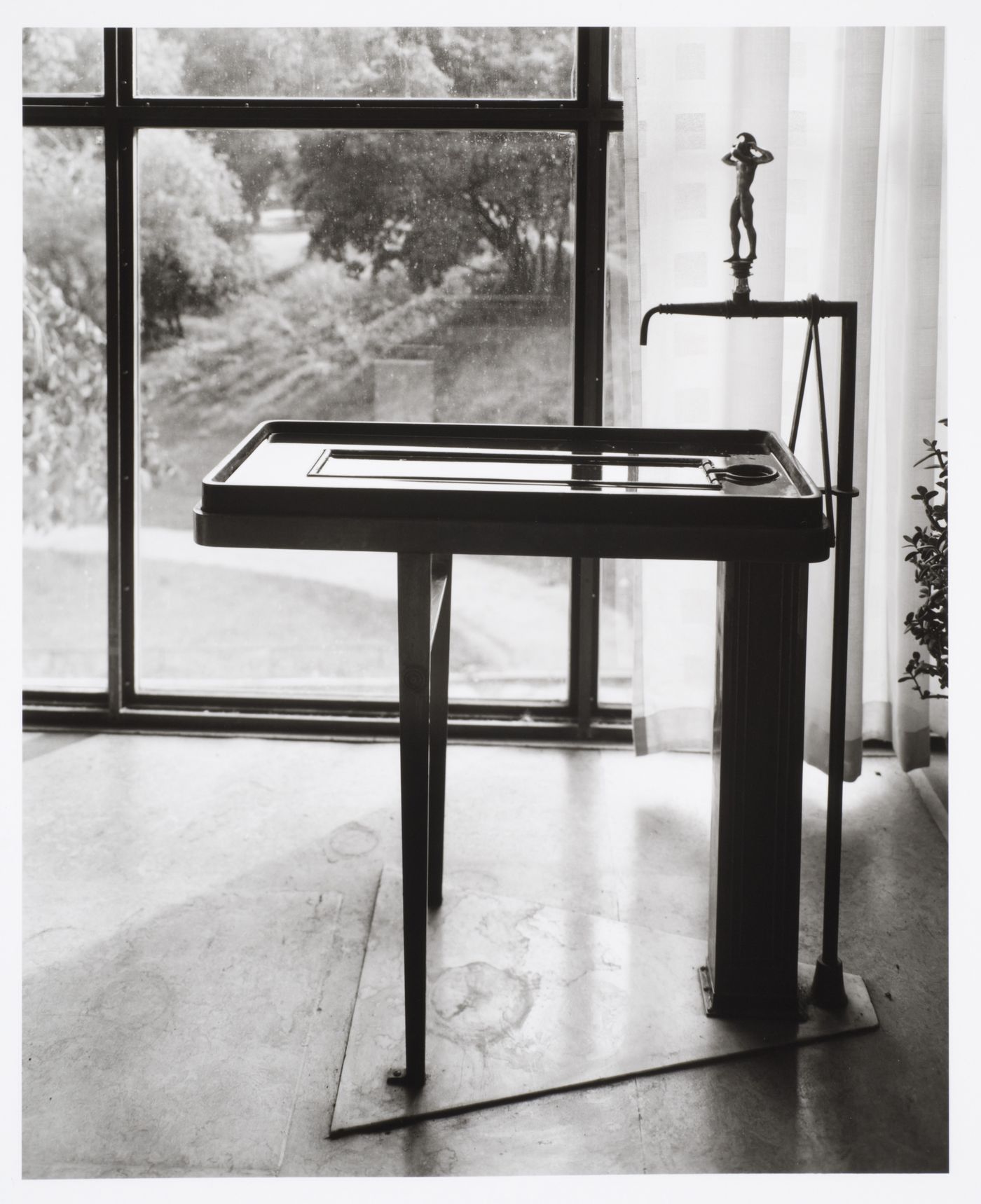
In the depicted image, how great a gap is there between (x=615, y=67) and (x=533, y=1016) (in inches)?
90.2

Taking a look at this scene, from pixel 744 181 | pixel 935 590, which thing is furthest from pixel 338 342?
pixel 935 590

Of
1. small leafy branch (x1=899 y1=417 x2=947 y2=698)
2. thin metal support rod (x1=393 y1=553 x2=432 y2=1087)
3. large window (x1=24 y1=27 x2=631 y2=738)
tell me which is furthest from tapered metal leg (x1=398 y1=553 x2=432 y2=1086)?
large window (x1=24 y1=27 x2=631 y2=738)

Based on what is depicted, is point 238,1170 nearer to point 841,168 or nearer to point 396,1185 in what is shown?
point 396,1185

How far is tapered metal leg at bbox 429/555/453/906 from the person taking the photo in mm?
2230

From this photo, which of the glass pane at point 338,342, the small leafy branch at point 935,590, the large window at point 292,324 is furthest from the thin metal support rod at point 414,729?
the glass pane at point 338,342

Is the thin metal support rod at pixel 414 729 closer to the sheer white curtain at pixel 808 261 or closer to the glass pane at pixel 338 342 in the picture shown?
the sheer white curtain at pixel 808 261

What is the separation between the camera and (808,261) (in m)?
2.88

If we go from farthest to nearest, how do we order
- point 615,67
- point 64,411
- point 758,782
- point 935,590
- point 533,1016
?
point 64,411 → point 615,67 → point 935,590 → point 533,1016 → point 758,782

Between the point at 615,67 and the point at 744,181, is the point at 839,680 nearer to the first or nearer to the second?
the point at 744,181

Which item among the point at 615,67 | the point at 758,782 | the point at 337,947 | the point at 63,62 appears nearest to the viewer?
the point at 758,782

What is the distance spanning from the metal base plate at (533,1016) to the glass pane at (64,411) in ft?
4.99

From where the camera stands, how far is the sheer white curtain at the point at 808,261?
Answer: 277 cm

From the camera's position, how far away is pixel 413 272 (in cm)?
318

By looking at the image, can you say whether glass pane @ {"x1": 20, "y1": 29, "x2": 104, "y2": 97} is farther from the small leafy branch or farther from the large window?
the small leafy branch
